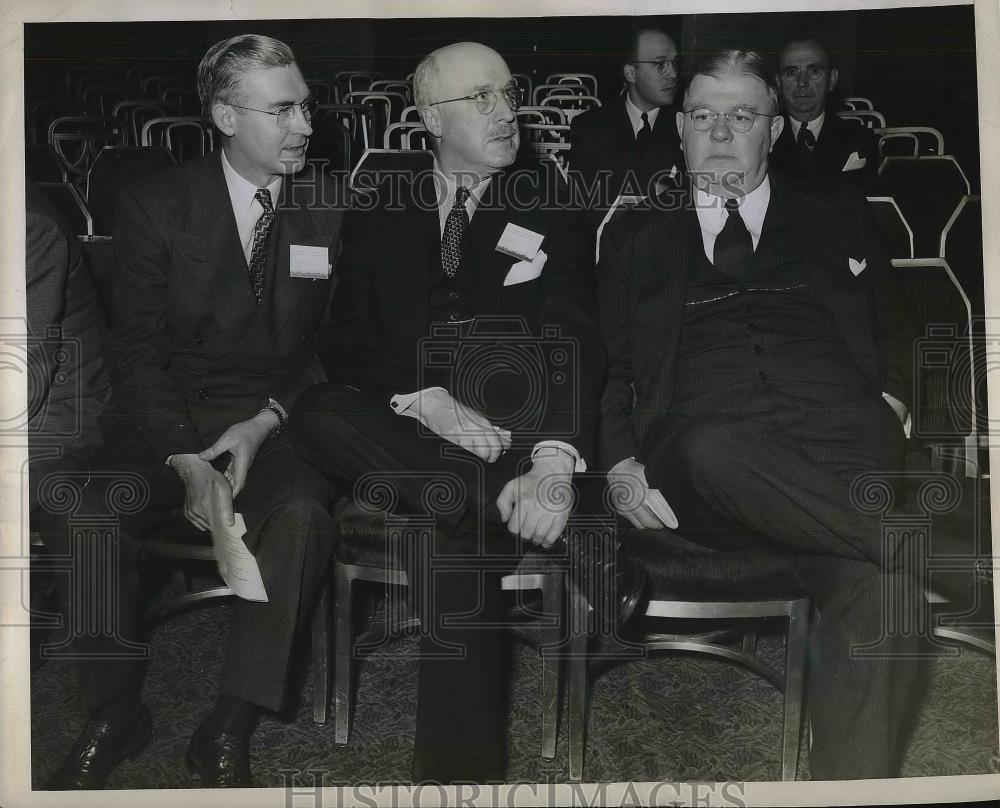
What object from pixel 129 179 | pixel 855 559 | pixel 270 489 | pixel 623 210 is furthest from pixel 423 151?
pixel 855 559

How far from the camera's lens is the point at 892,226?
69.7 inches

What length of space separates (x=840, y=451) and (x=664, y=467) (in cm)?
35

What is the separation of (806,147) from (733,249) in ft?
0.84

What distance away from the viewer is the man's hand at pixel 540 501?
1668 mm

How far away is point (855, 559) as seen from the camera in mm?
1659

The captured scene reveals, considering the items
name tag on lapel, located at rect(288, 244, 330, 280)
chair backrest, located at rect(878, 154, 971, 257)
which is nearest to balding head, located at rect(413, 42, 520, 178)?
name tag on lapel, located at rect(288, 244, 330, 280)

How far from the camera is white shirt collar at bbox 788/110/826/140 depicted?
171cm

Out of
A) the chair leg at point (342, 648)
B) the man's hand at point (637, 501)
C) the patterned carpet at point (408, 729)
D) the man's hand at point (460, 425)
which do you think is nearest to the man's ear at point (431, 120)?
the man's hand at point (460, 425)

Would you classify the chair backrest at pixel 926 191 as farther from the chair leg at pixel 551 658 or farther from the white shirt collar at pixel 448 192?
the chair leg at pixel 551 658

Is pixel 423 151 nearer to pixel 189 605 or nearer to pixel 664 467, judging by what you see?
pixel 664 467

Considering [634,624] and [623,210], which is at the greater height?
[623,210]

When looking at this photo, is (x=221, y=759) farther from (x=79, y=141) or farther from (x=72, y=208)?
(x=79, y=141)

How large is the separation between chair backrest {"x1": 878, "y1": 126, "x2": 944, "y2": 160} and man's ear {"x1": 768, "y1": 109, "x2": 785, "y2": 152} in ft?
0.72

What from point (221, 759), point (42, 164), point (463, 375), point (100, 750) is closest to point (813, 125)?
point (463, 375)
